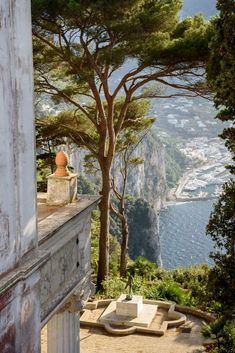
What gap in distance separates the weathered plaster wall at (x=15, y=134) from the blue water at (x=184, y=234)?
62241 millimetres

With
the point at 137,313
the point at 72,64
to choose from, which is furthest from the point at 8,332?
the point at 72,64

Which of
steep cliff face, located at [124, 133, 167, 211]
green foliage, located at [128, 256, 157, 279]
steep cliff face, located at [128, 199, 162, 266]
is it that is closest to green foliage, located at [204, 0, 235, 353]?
green foliage, located at [128, 256, 157, 279]

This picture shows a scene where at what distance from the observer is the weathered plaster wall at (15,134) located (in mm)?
3477

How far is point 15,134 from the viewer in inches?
144

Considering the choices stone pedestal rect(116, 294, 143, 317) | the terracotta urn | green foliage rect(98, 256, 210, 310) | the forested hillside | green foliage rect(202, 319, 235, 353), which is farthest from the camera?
the forested hillside

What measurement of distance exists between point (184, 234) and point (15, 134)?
78366mm

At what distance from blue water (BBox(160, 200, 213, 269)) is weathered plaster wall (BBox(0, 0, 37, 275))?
62241 millimetres

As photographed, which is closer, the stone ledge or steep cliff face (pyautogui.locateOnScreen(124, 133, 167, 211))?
the stone ledge

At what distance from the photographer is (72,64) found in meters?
12.6

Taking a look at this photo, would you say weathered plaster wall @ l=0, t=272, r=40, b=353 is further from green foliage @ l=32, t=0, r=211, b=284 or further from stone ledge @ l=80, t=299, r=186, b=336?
green foliage @ l=32, t=0, r=211, b=284

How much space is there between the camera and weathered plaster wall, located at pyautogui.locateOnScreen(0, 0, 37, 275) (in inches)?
137

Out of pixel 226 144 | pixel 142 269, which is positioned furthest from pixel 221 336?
pixel 142 269

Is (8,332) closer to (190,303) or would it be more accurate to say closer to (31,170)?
(31,170)

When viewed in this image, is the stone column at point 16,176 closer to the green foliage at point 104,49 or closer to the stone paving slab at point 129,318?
the green foliage at point 104,49
